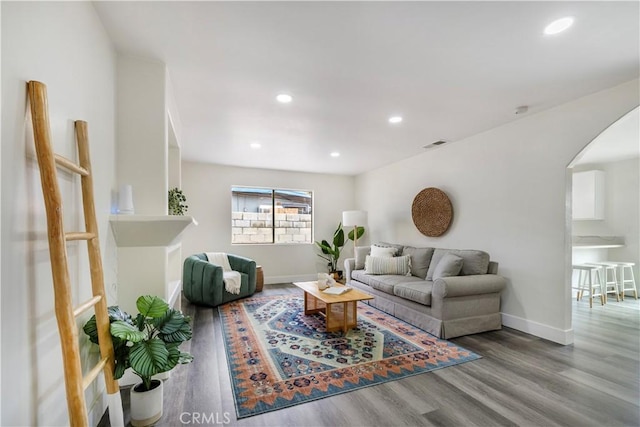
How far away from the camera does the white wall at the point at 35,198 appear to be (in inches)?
40.8

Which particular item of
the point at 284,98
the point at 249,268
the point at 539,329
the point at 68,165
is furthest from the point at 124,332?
the point at 539,329

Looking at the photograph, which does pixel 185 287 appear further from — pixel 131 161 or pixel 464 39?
pixel 464 39

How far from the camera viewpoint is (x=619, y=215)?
524 centimetres

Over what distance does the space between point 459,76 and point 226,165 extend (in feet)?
15.1

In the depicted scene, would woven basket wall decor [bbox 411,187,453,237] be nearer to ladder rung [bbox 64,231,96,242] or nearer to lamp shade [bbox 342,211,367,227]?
lamp shade [bbox 342,211,367,227]

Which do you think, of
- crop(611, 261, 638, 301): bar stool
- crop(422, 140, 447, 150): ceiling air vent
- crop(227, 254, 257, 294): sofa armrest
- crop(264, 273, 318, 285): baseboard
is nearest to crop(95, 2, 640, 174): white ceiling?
crop(422, 140, 447, 150): ceiling air vent

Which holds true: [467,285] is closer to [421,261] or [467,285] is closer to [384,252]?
[421,261]

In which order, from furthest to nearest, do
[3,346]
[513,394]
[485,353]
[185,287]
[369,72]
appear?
[185,287] < [485,353] < [369,72] < [513,394] < [3,346]

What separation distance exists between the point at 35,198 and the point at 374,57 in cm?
212

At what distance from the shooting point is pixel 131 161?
221 centimetres

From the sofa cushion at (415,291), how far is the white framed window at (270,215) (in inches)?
124

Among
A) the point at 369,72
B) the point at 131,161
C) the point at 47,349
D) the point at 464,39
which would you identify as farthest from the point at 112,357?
the point at 464,39

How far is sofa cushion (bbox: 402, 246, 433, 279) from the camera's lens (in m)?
4.40

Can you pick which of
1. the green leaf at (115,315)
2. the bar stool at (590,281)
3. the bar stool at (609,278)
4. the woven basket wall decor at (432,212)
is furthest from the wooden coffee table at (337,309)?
the bar stool at (609,278)
